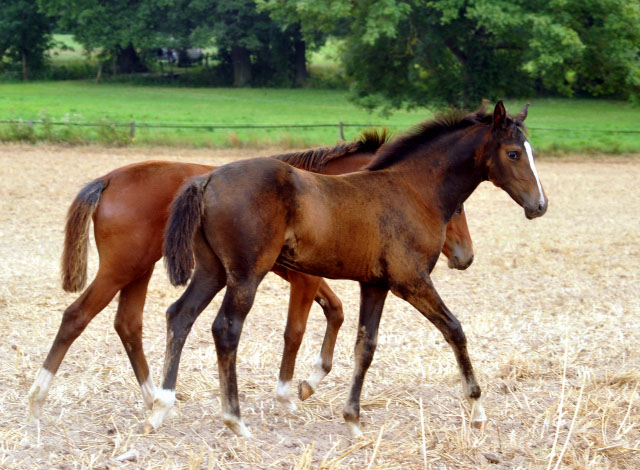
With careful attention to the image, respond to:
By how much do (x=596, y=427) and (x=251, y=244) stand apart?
7.76 ft

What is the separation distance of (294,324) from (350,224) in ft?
3.54

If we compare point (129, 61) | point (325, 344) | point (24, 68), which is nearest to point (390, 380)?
point (325, 344)

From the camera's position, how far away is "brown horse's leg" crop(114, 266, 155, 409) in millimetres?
4961

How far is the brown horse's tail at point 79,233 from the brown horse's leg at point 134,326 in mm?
334

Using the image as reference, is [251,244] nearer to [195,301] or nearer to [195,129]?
[195,301]

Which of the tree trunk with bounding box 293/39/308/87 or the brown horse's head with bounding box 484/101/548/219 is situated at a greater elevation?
the brown horse's head with bounding box 484/101/548/219

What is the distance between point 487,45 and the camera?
75.7 feet

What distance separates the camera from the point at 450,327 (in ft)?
14.6

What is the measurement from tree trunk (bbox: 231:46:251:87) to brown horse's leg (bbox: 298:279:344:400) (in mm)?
42923

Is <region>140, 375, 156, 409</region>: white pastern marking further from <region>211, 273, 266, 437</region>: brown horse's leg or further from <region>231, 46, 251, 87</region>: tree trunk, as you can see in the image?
<region>231, 46, 251, 87</region>: tree trunk

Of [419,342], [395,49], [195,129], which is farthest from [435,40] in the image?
[419,342]

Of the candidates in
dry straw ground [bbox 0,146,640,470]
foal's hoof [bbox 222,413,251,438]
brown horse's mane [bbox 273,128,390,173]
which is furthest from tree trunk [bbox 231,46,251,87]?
foal's hoof [bbox 222,413,251,438]

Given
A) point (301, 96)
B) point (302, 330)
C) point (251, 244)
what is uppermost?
point (251, 244)

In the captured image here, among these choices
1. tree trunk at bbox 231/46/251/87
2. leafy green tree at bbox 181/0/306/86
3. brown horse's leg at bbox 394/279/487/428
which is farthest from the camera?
tree trunk at bbox 231/46/251/87
